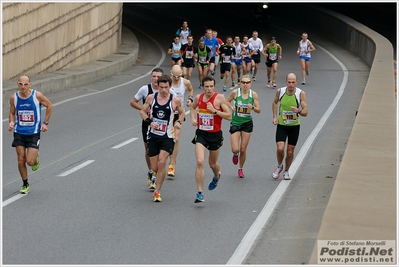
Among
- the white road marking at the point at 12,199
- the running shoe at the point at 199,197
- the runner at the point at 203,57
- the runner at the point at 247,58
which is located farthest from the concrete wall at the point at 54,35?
the running shoe at the point at 199,197

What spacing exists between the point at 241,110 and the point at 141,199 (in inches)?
114

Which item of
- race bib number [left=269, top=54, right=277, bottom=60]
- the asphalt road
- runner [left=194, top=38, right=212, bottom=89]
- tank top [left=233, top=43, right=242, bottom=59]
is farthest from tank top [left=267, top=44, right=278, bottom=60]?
the asphalt road

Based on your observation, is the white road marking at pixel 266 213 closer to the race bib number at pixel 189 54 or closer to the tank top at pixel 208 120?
the tank top at pixel 208 120

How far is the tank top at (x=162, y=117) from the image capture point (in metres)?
12.2

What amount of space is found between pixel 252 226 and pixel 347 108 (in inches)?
578

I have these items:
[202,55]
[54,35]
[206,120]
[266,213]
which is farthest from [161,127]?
[54,35]

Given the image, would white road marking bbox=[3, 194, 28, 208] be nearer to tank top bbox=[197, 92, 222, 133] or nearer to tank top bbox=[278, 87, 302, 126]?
tank top bbox=[197, 92, 222, 133]

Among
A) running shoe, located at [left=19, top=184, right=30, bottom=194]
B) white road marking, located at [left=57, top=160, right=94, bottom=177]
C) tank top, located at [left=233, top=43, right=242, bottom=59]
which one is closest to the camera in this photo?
running shoe, located at [left=19, top=184, right=30, bottom=194]

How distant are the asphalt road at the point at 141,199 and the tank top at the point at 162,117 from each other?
0.92 metres

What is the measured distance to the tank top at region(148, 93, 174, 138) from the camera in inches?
481

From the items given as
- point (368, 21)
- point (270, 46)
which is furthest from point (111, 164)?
point (368, 21)

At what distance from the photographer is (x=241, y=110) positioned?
14.5m

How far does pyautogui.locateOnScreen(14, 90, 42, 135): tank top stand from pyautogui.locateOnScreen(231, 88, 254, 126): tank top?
3.37 meters

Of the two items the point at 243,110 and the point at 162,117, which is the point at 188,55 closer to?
the point at 243,110
